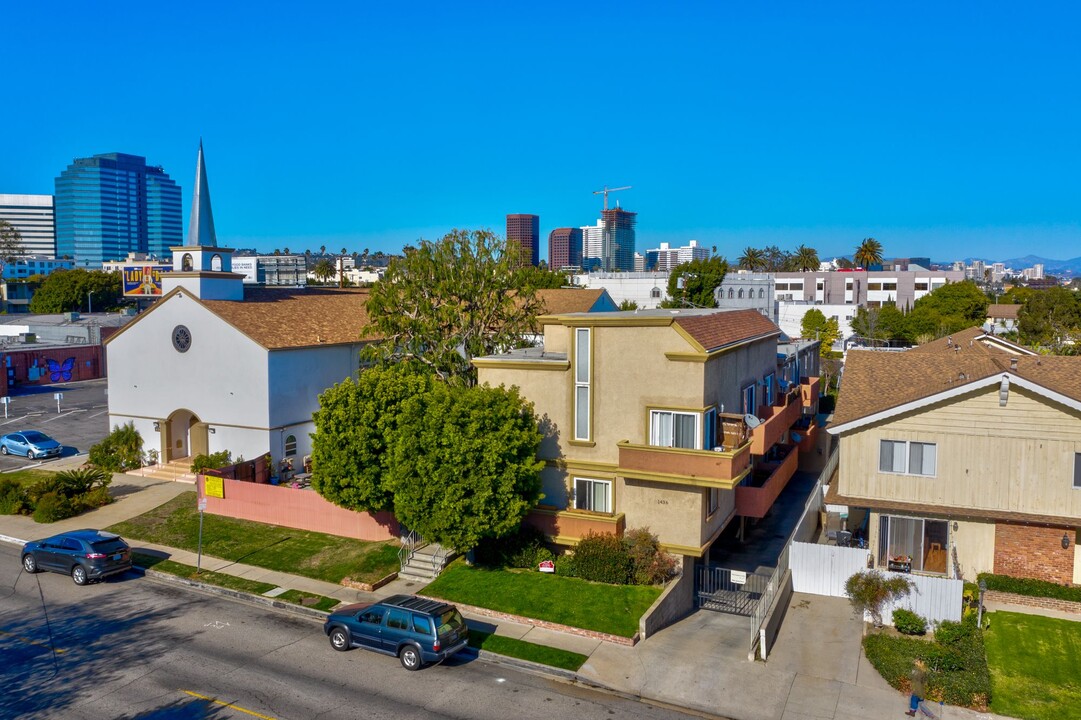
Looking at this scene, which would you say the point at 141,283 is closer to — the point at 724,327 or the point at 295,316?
the point at 295,316

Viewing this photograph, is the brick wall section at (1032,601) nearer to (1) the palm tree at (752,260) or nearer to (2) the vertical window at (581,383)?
(2) the vertical window at (581,383)

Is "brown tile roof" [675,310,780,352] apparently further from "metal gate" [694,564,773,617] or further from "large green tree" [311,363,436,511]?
"large green tree" [311,363,436,511]

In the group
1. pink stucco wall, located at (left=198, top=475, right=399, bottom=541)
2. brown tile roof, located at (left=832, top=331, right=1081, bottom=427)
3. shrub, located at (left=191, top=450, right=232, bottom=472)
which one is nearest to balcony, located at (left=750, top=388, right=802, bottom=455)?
brown tile roof, located at (left=832, top=331, right=1081, bottom=427)

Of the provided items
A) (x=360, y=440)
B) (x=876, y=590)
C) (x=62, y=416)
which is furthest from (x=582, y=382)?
(x=62, y=416)

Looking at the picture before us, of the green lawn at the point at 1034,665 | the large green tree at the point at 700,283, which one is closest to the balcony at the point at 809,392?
the green lawn at the point at 1034,665

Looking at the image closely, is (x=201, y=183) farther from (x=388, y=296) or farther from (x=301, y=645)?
(x=301, y=645)
